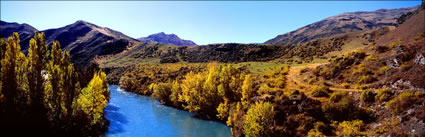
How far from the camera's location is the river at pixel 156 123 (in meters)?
45.9

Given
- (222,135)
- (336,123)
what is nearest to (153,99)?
(222,135)

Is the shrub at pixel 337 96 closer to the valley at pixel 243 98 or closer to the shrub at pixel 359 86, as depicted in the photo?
the valley at pixel 243 98

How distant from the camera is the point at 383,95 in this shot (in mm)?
30234

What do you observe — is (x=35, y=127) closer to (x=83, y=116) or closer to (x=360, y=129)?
(x=83, y=116)

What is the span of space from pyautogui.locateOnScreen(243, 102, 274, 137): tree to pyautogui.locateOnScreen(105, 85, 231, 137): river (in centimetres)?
1034

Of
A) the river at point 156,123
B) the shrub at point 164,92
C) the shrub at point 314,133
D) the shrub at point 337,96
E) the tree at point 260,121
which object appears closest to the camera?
the shrub at point 314,133

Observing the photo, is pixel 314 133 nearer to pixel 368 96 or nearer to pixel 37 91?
pixel 368 96

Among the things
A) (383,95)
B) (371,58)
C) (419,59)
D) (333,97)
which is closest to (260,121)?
(333,97)

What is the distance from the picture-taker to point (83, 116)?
2858 centimetres

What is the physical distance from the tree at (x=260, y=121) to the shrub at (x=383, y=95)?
14.6 metres

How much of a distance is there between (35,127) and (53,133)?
4.85ft

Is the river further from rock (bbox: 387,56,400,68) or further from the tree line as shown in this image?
rock (bbox: 387,56,400,68)

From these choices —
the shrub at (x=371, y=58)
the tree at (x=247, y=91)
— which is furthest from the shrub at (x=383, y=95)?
the tree at (x=247, y=91)

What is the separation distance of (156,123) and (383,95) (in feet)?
146
